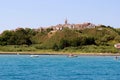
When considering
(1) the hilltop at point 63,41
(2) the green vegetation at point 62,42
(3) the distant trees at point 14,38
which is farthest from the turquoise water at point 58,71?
(3) the distant trees at point 14,38

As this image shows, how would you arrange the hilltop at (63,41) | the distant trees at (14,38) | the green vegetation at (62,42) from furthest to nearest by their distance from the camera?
the distant trees at (14,38) < the hilltop at (63,41) < the green vegetation at (62,42)

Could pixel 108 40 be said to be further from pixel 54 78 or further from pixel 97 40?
pixel 54 78

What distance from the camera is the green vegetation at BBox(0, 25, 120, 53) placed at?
472ft

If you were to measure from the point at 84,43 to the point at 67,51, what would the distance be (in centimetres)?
831

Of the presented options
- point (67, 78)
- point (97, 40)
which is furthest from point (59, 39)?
point (67, 78)

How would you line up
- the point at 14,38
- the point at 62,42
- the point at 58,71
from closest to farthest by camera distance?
the point at 58,71
the point at 62,42
the point at 14,38

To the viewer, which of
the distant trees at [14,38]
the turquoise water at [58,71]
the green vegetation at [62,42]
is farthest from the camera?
the distant trees at [14,38]

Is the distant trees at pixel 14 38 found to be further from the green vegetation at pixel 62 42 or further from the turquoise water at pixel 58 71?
the turquoise water at pixel 58 71

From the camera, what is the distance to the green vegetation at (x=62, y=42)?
144 m

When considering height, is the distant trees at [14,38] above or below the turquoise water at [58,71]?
above

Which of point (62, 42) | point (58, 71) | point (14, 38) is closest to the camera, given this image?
point (58, 71)

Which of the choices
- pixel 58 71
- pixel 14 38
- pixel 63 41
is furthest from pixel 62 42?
pixel 58 71

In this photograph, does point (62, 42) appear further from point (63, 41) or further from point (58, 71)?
point (58, 71)

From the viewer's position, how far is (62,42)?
14775 cm
